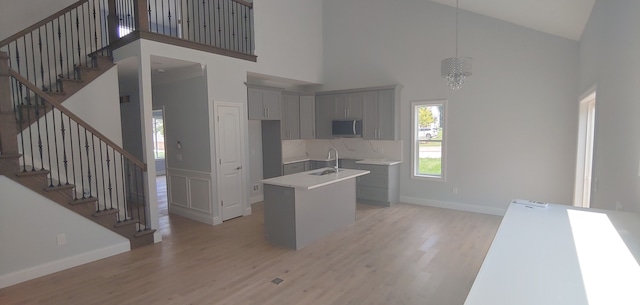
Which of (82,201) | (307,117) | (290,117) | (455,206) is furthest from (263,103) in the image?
(455,206)

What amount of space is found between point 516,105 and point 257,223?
182 inches

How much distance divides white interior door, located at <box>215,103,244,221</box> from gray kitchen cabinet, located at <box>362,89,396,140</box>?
2558 mm

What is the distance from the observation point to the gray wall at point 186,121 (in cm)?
506

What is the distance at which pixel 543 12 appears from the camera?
375 centimetres

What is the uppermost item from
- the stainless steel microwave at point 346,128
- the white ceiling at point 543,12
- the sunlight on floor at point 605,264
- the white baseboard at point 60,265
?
the white ceiling at point 543,12

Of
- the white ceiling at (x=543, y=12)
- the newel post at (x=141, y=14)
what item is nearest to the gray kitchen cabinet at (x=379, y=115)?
the white ceiling at (x=543, y=12)

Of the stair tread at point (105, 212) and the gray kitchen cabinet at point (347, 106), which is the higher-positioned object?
the gray kitchen cabinet at point (347, 106)

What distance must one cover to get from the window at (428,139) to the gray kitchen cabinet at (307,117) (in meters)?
2.21

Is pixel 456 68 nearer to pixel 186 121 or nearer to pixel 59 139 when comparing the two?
pixel 186 121

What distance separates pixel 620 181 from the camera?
2.26m

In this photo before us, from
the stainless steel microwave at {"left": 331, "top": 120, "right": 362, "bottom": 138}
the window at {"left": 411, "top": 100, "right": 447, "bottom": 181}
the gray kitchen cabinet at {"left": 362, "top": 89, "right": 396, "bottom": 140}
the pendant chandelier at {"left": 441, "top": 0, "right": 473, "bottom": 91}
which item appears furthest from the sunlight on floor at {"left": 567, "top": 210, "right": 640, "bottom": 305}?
the stainless steel microwave at {"left": 331, "top": 120, "right": 362, "bottom": 138}

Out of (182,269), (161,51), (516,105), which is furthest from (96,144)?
(516,105)

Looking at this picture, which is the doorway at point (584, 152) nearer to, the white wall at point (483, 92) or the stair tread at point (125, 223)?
the white wall at point (483, 92)

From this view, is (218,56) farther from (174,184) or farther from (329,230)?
(329,230)
